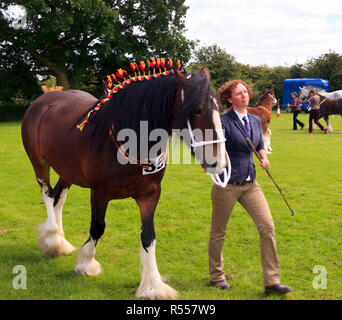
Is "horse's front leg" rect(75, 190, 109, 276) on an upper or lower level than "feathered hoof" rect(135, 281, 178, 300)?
upper

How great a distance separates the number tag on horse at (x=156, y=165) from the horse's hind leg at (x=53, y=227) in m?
1.92

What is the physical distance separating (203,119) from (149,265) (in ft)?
5.44

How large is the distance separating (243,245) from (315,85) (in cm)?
3639

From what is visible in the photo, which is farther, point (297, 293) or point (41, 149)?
point (41, 149)

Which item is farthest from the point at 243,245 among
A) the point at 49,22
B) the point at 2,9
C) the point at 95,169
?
the point at 2,9

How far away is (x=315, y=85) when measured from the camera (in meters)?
36.7

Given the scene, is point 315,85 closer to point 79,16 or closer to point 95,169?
point 79,16

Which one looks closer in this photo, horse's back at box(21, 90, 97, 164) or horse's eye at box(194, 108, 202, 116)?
horse's eye at box(194, 108, 202, 116)

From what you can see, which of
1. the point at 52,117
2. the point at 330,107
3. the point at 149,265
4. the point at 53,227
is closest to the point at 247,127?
the point at 149,265

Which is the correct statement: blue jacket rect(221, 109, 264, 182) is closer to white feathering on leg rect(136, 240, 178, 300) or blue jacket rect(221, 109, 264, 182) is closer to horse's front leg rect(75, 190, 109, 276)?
white feathering on leg rect(136, 240, 178, 300)

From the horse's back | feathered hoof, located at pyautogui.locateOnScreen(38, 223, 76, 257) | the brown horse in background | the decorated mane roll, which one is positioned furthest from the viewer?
the brown horse in background

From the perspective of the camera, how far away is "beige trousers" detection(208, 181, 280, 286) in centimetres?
333

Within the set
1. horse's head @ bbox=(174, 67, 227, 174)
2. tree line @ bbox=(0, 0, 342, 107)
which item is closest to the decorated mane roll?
horse's head @ bbox=(174, 67, 227, 174)

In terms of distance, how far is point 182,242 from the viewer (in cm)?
473
